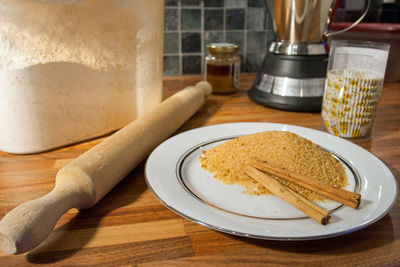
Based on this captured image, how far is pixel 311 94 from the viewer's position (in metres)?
0.74

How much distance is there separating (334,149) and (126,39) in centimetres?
38

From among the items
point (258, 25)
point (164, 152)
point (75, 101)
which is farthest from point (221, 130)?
point (258, 25)

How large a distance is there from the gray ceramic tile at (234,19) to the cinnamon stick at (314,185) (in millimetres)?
727

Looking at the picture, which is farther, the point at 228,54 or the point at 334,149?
the point at 228,54

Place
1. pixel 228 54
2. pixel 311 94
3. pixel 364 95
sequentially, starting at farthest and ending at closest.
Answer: pixel 228 54, pixel 311 94, pixel 364 95

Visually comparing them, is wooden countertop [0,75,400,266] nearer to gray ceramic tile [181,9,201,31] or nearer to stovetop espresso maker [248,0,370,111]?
stovetop espresso maker [248,0,370,111]

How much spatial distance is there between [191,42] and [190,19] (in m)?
0.07

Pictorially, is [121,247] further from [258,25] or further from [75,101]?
[258,25]

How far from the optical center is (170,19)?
101cm

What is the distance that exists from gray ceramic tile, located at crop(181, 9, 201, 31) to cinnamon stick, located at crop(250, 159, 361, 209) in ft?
2.29

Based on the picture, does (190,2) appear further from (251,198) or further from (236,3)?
(251,198)

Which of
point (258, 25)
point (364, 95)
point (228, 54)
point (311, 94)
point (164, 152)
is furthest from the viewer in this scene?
point (258, 25)

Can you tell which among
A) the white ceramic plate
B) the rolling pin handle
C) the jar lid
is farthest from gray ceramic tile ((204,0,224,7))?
the rolling pin handle

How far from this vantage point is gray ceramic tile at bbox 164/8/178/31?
3.28 feet
